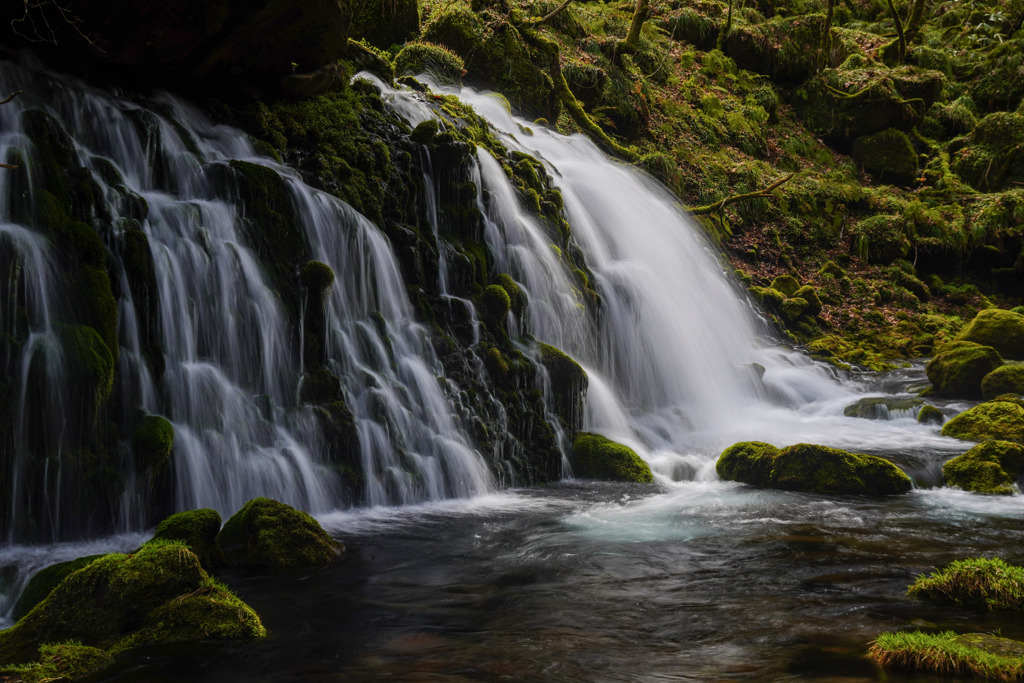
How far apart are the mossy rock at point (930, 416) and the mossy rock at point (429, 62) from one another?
41.4ft

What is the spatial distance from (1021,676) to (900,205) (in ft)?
76.9

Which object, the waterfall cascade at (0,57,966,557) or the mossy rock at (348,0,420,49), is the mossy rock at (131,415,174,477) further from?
the mossy rock at (348,0,420,49)

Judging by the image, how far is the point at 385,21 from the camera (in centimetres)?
1656

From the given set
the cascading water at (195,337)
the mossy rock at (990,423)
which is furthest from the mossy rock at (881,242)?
the cascading water at (195,337)

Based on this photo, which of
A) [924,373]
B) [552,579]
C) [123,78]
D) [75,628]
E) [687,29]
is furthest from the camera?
[687,29]

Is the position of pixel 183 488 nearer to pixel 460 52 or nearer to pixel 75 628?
pixel 75 628

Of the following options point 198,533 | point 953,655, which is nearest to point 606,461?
point 198,533

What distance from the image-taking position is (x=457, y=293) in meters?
10.3

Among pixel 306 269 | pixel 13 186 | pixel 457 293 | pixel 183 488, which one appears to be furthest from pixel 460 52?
pixel 183 488

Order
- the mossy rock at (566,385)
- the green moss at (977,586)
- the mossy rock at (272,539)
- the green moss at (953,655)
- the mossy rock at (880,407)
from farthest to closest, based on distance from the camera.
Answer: the mossy rock at (880,407), the mossy rock at (566,385), the mossy rock at (272,539), the green moss at (977,586), the green moss at (953,655)

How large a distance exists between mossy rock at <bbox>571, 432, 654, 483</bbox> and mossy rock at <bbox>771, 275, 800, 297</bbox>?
1206 centimetres

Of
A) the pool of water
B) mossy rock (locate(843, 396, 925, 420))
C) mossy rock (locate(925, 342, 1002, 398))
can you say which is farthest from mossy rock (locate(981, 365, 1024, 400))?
the pool of water

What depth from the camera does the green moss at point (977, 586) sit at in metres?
4.54

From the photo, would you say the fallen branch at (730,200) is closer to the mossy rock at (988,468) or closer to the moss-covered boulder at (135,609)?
the mossy rock at (988,468)
